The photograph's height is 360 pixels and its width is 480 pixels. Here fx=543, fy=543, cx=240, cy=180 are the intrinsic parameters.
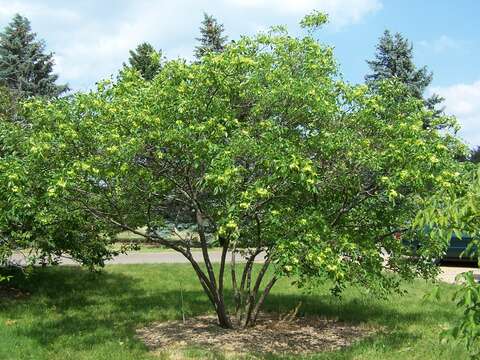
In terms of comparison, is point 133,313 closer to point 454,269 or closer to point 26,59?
point 454,269

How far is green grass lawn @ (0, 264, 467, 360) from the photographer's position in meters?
7.44

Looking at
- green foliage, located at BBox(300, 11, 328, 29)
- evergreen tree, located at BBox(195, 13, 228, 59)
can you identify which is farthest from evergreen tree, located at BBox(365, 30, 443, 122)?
green foliage, located at BBox(300, 11, 328, 29)

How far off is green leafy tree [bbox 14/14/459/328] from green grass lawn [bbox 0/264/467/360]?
1.21 m

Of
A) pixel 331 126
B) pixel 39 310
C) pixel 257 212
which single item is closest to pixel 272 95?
pixel 331 126

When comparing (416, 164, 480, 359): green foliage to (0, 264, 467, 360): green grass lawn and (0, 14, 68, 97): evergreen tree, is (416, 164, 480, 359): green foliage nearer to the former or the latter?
(0, 264, 467, 360): green grass lawn

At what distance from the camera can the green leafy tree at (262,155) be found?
20.5 feet

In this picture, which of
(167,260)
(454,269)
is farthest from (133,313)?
(454,269)

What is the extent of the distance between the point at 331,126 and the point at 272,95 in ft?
3.37

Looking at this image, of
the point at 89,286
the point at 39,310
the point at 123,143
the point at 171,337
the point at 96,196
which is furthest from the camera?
the point at 89,286

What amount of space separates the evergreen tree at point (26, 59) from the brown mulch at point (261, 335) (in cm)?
2363

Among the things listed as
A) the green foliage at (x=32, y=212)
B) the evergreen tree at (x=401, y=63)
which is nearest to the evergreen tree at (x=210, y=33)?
the evergreen tree at (x=401, y=63)

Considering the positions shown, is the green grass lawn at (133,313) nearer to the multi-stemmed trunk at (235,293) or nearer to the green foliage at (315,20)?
the multi-stemmed trunk at (235,293)

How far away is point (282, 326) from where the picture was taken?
887 cm

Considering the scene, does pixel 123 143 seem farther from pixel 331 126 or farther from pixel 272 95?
pixel 331 126
